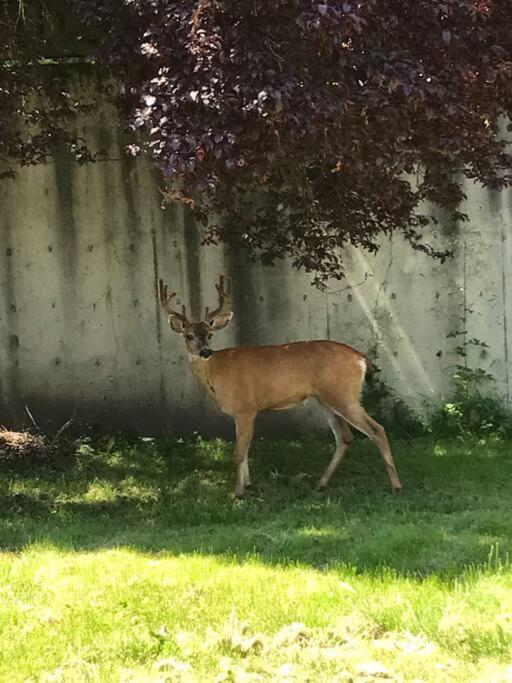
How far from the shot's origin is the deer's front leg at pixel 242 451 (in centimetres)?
762

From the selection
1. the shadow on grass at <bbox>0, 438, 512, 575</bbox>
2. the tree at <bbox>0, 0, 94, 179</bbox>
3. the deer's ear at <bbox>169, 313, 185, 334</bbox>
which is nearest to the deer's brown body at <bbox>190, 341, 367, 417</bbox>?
the deer's ear at <bbox>169, 313, 185, 334</bbox>

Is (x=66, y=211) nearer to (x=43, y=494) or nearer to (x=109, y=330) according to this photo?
(x=109, y=330)

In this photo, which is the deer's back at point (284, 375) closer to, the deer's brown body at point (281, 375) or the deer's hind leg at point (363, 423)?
the deer's brown body at point (281, 375)

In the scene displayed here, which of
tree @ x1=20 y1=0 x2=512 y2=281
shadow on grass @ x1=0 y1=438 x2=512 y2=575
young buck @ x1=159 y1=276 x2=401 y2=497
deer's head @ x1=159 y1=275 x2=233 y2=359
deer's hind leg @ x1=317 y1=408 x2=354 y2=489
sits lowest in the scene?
shadow on grass @ x1=0 y1=438 x2=512 y2=575

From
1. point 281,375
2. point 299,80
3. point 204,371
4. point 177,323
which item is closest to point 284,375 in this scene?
point 281,375

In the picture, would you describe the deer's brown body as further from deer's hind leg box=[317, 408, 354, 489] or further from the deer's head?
deer's hind leg box=[317, 408, 354, 489]

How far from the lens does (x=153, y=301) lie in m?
10.1

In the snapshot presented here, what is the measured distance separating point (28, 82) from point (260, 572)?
4.72 m

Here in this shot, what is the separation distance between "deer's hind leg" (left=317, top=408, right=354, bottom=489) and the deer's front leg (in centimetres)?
70

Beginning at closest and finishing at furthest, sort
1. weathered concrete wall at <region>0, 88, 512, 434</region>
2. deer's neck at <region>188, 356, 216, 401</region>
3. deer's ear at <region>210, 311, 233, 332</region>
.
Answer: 1. deer's neck at <region>188, 356, 216, 401</region>
2. deer's ear at <region>210, 311, 233, 332</region>
3. weathered concrete wall at <region>0, 88, 512, 434</region>

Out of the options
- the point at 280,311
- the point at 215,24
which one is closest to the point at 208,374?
the point at 280,311

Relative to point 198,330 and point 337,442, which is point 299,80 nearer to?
point 198,330

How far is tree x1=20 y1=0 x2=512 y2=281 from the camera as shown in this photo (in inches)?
203

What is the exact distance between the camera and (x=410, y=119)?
576 centimetres
